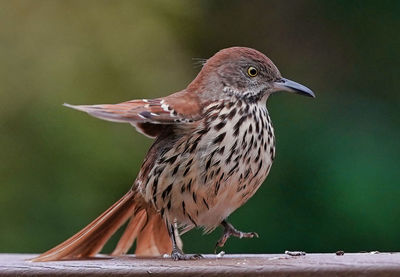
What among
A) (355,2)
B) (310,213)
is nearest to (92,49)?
(310,213)

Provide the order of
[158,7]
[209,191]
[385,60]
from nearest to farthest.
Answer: [209,191] < [158,7] < [385,60]

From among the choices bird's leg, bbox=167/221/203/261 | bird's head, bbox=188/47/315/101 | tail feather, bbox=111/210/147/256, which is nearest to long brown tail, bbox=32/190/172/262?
tail feather, bbox=111/210/147/256

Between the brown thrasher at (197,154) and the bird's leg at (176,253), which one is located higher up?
the brown thrasher at (197,154)

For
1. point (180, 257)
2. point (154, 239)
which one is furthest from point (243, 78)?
point (180, 257)

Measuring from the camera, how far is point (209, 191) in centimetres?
379

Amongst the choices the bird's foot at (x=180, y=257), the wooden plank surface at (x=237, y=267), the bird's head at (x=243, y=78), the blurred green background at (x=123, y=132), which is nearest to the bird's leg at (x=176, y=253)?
the bird's foot at (x=180, y=257)

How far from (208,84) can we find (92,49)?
2343mm

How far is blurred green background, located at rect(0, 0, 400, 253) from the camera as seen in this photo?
5.88m

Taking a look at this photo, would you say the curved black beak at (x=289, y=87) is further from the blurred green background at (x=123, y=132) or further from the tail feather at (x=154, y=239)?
the blurred green background at (x=123, y=132)

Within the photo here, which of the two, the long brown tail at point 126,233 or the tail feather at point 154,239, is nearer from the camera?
the long brown tail at point 126,233

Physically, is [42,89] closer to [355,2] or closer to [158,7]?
[158,7]

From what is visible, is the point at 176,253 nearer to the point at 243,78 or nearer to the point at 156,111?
the point at 156,111

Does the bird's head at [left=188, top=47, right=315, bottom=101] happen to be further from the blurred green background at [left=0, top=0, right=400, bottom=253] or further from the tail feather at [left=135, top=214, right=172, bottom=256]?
the blurred green background at [left=0, top=0, right=400, bottom=253]

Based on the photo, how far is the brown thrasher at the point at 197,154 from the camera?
3760 millimetres
